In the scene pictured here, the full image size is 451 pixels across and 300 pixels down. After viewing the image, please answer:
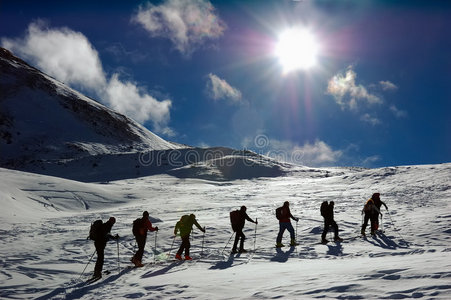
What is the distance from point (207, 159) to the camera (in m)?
59.2

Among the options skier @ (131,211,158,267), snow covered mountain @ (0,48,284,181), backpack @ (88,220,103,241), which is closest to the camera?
backpack @ (88,220,103,241)

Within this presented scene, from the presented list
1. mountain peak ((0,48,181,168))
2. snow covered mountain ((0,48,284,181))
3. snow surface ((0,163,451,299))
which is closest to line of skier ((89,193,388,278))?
snow surface ((0,163,451,299))

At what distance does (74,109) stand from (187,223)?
4710 inches

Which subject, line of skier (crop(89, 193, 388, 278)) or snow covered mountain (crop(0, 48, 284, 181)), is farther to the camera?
snow covered mountain (crop(0, 48, 284, 181))

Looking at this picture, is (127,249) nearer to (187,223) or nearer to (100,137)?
(187,223)

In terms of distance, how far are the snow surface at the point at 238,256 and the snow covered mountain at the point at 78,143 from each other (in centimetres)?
2451

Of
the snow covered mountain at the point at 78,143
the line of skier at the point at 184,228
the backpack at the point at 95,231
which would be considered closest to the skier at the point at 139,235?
the line of skier at the point at 184,228

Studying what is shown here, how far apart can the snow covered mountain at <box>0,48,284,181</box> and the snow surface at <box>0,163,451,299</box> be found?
24.5 metres

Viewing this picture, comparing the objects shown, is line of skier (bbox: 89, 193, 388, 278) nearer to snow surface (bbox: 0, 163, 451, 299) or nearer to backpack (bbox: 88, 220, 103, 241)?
backpack (bbox: 88, 220, 103, 241)

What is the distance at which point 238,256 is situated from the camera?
11.1m

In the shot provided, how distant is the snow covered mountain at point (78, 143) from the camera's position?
52.3 m

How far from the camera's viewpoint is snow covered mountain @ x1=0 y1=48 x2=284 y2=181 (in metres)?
52.3

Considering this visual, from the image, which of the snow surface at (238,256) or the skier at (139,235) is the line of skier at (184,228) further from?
the snow surface at (238,256)

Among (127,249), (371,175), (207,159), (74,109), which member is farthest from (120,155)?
(74,109)
